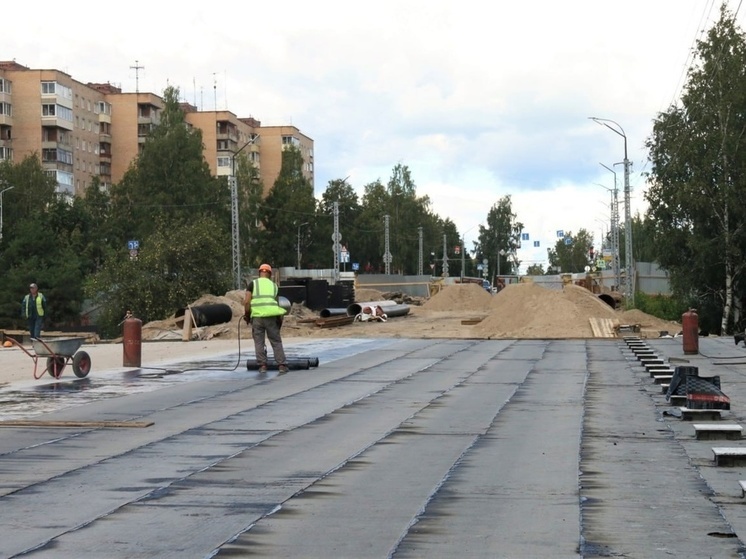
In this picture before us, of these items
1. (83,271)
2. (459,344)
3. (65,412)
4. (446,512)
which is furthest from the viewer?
(83,271)

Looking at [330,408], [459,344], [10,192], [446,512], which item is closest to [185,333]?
[459,344]

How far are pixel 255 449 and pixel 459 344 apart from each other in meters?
21.7

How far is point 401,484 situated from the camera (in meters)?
8.66

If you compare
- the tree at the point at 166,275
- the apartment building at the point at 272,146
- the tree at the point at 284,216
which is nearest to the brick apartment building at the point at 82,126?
the apartment building at the point at 272,146

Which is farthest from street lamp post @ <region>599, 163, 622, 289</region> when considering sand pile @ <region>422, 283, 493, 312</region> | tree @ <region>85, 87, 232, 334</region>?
tree @ <region>85, 87, 232, 334</region>

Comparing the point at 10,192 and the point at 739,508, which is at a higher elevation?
the point at 10,192

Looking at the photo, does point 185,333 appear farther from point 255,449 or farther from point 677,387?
point 255,449

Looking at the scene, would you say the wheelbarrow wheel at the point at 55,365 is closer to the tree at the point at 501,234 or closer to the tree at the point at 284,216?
the tree at the point at 284,216

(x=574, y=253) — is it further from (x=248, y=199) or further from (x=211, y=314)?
(x=211, y=314)

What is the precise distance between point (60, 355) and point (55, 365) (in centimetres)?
39

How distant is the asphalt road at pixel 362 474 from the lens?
666 centimetres

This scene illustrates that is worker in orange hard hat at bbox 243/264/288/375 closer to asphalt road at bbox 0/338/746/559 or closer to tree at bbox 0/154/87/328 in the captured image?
asphalt road at bbox 0/338/746/559

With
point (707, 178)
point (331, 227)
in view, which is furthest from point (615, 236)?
point (331, 227)

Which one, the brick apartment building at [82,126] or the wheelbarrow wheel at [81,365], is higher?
the brick apartment building at [82,126]
